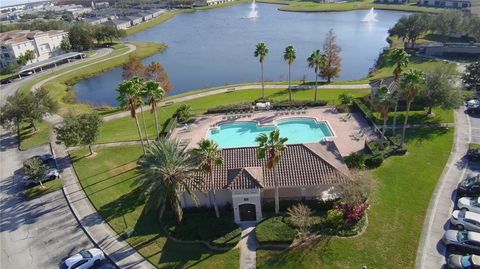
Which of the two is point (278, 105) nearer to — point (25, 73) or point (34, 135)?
point (34, 135)

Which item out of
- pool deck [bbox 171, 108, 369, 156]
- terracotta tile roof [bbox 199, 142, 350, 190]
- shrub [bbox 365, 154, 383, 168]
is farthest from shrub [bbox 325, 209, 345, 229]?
pool deck [bbox 171, 108, 369, 156]

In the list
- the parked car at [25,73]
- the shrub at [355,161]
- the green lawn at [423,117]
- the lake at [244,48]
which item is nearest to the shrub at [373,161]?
the shrub at [355,161]

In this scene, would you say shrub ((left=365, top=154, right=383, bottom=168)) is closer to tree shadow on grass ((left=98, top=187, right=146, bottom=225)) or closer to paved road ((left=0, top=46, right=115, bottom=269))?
tree shadow on grass ((left=98, top=187, right=146, bottom=225))

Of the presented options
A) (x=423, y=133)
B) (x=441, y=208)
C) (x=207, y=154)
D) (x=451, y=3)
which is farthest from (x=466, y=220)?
(x=451, y=3)

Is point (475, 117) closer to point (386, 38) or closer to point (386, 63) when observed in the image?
point (386, 63)

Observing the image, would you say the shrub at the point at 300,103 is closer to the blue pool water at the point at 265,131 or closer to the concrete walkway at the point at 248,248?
the blue pool water at the point at 265,131

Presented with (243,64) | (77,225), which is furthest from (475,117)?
(243,64)
